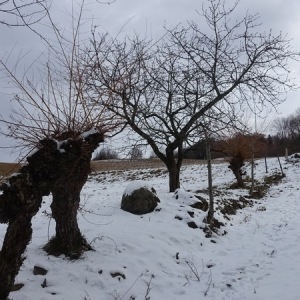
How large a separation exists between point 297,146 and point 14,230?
5720cm

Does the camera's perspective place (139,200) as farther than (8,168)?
Yes

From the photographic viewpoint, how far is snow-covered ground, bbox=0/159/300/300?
493 cm

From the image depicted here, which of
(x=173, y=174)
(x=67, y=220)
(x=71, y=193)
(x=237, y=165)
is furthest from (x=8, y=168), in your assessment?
(x=237, y=165)

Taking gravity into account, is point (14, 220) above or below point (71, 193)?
below

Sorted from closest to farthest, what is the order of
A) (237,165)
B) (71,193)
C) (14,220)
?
(14,220) → (71,193) → (237,165)

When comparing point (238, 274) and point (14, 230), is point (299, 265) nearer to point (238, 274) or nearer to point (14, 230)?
point (238, 274)

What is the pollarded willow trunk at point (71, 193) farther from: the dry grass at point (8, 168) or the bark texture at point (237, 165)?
the bark texture at point (237, 165)

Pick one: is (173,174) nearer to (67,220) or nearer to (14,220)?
(67,220)

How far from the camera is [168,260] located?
6.45 metres

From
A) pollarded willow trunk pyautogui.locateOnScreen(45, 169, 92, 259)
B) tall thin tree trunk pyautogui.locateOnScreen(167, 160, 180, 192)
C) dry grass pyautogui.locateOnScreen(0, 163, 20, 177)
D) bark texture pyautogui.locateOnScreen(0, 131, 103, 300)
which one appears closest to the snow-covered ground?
pollarded willow trunk pyautogui.locateOnScreen(45, 169, 92, 259)

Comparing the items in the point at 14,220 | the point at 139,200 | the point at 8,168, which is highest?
the point at 8,168

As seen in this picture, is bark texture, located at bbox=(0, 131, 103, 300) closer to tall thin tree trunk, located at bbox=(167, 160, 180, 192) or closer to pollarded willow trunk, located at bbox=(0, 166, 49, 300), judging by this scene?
pollarded willow trunk, located at bbox=(0, 166, 49, 300)

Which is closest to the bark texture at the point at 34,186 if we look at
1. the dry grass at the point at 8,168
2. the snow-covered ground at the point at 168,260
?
the dry grass at the point at 8,168

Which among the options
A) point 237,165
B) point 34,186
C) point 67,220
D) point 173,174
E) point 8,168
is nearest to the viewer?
point 34,186
